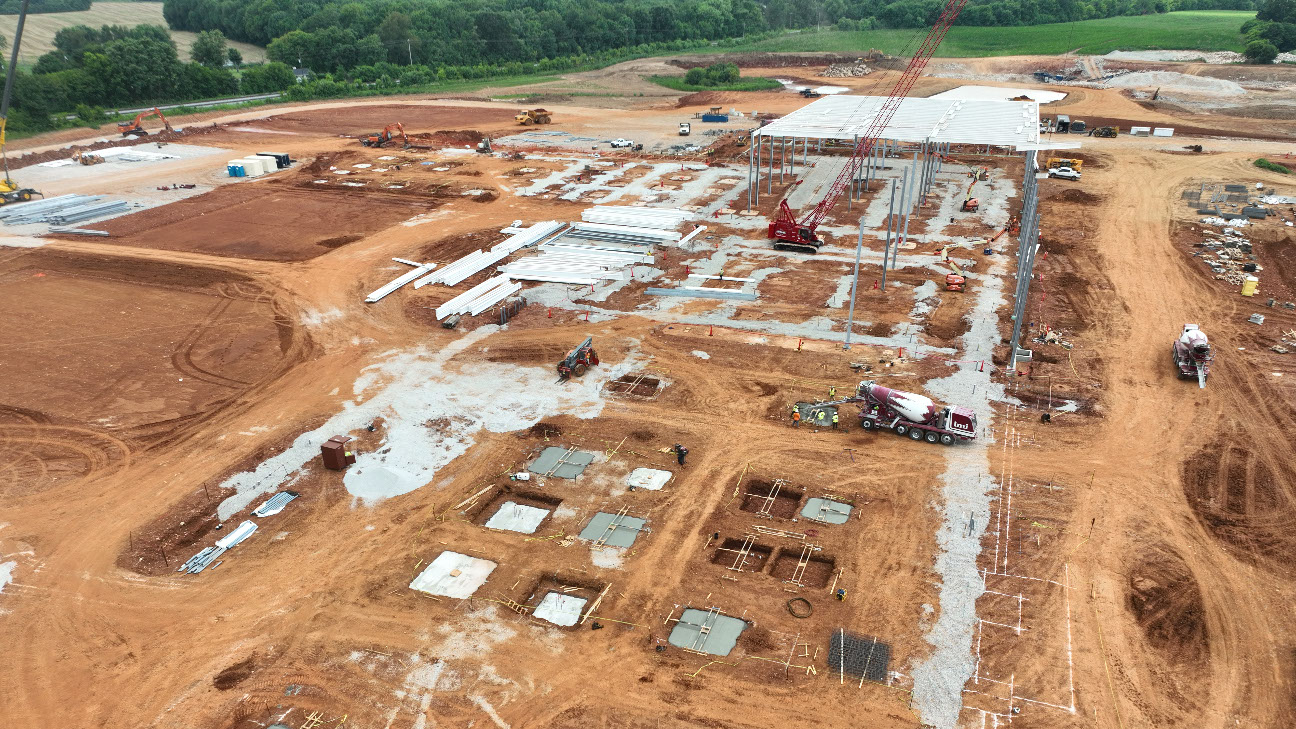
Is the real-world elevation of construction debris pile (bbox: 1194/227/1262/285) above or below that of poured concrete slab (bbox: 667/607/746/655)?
above

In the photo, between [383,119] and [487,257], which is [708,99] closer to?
[383,119]

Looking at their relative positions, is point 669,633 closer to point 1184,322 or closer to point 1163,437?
point 1163,437

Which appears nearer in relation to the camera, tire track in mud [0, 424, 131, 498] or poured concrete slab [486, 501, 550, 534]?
poured concrete slab [486, 501, 550, 534]

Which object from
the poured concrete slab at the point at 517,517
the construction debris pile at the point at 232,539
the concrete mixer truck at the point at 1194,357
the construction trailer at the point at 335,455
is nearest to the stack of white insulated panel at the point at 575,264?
the construction trailer at the point at 335,455

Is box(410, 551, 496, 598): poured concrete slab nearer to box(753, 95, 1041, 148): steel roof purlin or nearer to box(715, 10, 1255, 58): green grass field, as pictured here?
box(753, 95, 1041, 148): steel roof purlin

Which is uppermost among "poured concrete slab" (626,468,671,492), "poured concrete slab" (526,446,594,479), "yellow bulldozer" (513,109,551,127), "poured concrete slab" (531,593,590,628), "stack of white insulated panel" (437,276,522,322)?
"yellow bulldozer" (513,109,551,127)

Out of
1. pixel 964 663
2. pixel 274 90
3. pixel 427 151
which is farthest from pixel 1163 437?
pixel 274 90

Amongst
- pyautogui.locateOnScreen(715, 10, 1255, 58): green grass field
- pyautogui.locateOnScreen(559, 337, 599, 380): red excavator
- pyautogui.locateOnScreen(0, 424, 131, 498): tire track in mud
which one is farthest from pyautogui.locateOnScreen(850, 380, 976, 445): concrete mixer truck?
pyautogui.locateOnScreen(715, 10, 1255, 58): green grass field

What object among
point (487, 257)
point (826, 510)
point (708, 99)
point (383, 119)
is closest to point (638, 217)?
point (487, 257)
